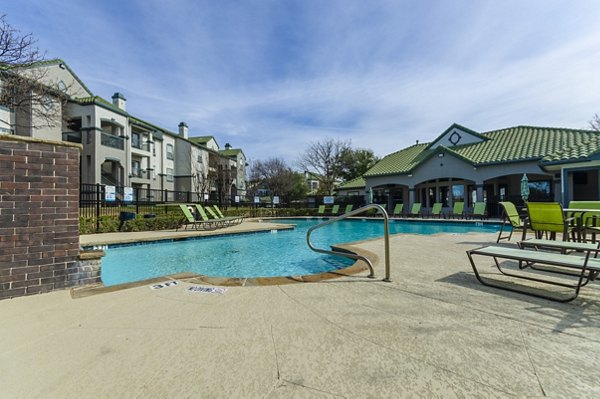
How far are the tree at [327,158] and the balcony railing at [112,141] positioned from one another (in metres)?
21.6

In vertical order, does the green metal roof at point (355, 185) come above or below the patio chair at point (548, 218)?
above

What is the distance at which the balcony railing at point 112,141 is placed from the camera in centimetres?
2127

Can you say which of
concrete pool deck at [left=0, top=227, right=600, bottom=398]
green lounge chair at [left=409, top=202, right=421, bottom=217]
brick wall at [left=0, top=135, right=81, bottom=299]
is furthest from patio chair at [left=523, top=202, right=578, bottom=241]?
green lounge chair at [left=409, top=202, right=421, bottom=217]

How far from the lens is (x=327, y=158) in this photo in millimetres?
36406

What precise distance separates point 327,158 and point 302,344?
35244mm

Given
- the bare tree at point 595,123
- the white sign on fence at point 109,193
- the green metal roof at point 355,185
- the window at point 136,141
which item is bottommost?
the white sign on fence at point 109,193

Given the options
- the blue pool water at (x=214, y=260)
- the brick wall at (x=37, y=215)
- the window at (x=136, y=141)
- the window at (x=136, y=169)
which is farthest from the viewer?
the window at (x=136, y=169)

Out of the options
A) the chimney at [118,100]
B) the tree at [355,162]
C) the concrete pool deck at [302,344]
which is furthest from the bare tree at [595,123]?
the chimney at [118,100]

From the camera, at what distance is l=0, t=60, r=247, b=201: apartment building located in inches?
716

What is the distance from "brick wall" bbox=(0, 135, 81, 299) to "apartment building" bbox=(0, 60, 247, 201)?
12.9 m

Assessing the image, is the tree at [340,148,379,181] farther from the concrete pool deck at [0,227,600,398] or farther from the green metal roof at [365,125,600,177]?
the concrete pool deck at [0,227,600,398]

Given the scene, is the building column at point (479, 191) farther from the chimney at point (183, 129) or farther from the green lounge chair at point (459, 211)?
the chimney at point (183, 129)

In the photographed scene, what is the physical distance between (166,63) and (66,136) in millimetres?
14510

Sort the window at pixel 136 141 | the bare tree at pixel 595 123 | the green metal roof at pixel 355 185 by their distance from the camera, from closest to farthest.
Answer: the window at pixel 136 141 → the green metal roof at pixel 355 185 → the bare tree at pixel 595 123
